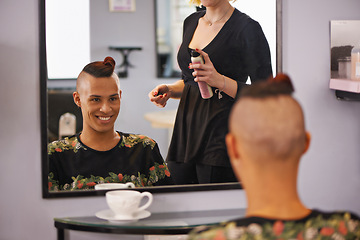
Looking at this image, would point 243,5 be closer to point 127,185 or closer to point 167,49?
point 167,49

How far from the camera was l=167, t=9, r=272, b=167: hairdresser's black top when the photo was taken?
1.75m

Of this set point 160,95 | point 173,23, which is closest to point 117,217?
point 160,95

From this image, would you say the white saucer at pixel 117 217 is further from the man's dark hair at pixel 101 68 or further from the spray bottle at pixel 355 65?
the spray bottle at pixel 355 65

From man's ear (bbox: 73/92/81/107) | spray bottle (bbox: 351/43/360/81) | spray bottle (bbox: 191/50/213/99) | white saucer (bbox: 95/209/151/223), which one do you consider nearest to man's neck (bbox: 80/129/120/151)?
man's ear (bbox: 73/92/81/107)

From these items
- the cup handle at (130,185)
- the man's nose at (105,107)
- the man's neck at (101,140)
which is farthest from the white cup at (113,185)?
the man's nose at (105,107)

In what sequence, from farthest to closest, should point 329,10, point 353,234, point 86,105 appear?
point 329,10 → point 86,105 → point 353,234

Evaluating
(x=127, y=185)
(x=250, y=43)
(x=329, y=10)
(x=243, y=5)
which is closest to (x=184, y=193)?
(x=127, y=185)

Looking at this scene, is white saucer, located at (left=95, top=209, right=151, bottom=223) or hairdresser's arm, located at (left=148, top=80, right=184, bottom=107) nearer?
white saucer, located at (left=95, top=209, right=151, bottom=223)

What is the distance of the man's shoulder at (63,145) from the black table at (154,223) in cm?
22

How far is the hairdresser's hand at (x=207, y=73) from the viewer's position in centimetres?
173

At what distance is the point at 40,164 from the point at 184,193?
49cm

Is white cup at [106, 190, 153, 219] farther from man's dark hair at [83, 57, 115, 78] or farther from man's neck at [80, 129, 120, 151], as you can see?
man's dark hair at [83, 57, 115, 78]

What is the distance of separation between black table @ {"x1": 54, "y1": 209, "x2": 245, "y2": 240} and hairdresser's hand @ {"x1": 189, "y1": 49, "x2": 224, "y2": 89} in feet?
1.42

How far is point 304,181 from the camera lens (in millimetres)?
1884
